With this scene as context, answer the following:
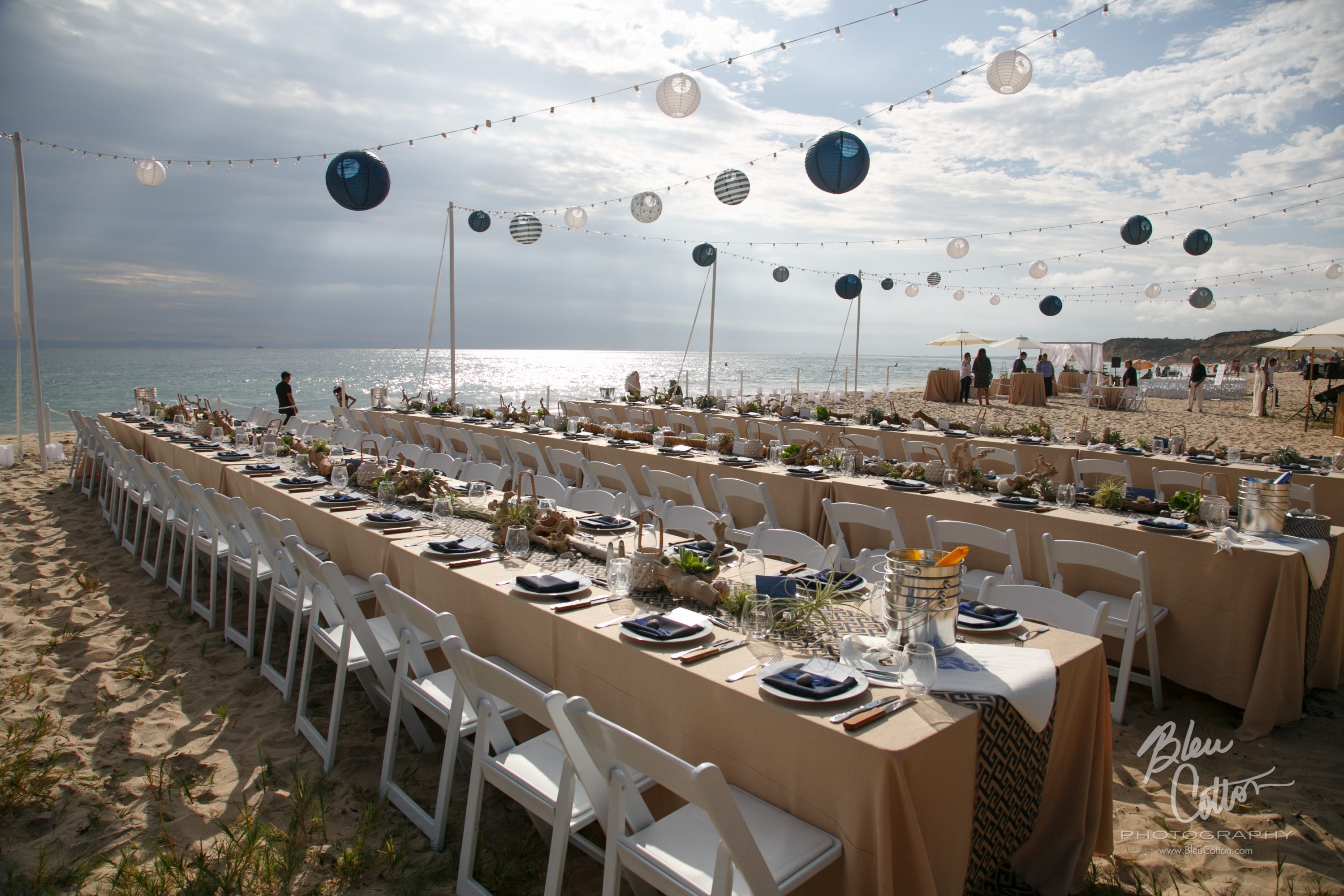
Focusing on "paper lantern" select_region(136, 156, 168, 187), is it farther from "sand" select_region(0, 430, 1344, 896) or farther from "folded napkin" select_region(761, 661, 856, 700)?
"folded napkin" select_region(761, 661, 856, 700)

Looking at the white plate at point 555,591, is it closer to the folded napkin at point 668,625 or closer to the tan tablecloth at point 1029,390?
the folded napkin at point 668,625

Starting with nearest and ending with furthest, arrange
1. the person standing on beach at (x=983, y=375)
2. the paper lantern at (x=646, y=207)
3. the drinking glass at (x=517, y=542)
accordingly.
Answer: the drinking glass at (x=517, y=542)
the paper lantern at (x=646, y=207)
the person standing on beach at (x=983, y=375)

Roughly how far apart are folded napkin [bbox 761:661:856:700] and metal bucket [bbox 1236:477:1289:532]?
9.81 feet

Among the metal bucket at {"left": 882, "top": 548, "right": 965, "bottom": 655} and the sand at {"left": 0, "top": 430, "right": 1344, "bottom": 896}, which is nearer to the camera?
the metal bucket at {"left": 882, "top": 548, "right": 965, "bottom": 655}

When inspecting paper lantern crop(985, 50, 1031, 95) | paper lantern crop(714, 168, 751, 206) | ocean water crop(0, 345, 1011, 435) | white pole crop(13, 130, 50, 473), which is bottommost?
ocean water crop(0, 345, 1011, 435)

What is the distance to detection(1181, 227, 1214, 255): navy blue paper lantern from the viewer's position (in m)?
9.93

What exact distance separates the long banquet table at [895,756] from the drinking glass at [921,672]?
0.05 metres

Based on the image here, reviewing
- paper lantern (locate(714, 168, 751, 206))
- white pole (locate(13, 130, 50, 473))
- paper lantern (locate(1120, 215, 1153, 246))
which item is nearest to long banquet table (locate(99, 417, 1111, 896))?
paper lantern (locate(714, 168, 751, 206))

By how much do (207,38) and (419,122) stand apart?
7.98 feet

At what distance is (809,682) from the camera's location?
1727 millimetres

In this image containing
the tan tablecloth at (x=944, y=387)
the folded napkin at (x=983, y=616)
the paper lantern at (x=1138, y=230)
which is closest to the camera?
the folded napkin at (x=983, y=616)

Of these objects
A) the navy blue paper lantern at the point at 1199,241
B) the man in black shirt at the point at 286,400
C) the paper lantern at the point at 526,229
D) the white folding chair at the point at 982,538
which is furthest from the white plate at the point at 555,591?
the navy blue paper lantern at the point at 1199,241

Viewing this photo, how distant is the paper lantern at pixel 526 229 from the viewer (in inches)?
368

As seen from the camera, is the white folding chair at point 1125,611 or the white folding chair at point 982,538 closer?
the white folding chair at point 1125,611
